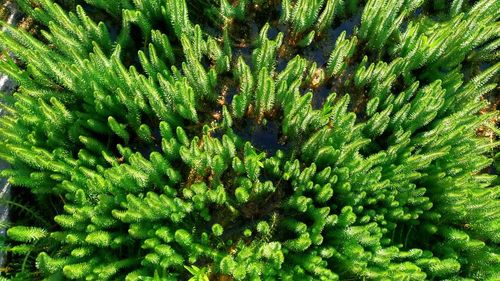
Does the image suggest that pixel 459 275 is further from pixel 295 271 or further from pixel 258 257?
pixel 258 257

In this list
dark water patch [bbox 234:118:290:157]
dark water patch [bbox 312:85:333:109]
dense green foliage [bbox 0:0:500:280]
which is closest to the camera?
dense green foliage [bbox 0:0:500:280]

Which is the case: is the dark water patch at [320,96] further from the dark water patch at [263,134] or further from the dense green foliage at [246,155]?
the dark water patch at [263,134]

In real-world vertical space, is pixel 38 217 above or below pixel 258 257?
below

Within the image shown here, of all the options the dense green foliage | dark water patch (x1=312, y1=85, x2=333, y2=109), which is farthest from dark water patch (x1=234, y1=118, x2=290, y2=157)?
dark water patch (x1=312, y1=85, x2=333, y2=109)

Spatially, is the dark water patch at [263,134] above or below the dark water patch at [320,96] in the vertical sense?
below

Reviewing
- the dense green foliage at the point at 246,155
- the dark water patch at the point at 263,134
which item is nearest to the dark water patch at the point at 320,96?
the dense green foliage at the point at 246,155

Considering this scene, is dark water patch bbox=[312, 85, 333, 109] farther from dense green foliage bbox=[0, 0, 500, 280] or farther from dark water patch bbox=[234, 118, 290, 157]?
dark water patch bbox=[234, 118, 290, 157]

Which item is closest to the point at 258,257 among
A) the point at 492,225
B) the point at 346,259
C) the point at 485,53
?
the point at 346,259

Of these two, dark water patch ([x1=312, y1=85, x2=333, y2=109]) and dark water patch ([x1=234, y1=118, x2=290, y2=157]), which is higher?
dark water patch ([x1=312, y1=85, x2=333, y2=109])
